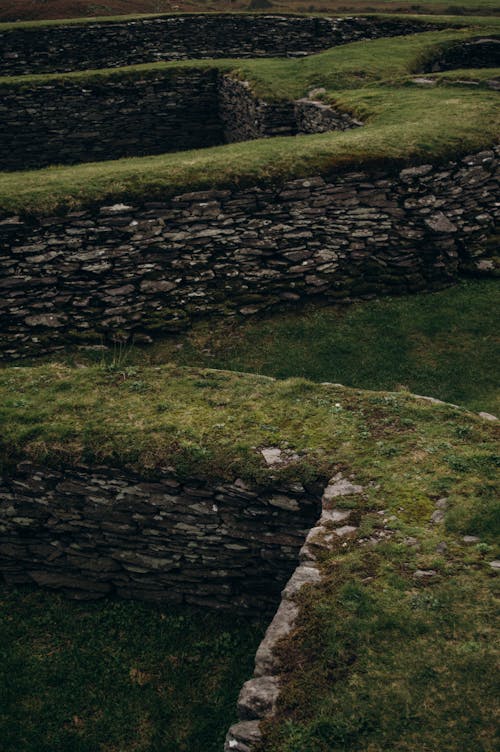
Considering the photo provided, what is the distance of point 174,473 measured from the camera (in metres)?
8.82

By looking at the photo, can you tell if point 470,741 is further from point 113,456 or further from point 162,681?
point 113,456

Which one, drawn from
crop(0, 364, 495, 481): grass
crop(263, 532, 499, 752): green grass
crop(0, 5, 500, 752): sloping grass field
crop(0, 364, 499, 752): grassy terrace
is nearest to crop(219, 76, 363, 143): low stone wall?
crop(0, 5, 500, 752): sloping grass field

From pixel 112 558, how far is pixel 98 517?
744 millimetres

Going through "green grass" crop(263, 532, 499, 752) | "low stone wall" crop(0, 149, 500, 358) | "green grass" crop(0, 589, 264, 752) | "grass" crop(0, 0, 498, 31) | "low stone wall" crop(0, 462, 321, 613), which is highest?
"grass" crop(0, 0, 498, 31)

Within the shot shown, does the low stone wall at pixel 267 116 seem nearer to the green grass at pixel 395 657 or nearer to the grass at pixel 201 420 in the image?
the grass at pixel 201 420

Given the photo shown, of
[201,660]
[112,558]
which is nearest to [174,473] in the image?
[112,558]

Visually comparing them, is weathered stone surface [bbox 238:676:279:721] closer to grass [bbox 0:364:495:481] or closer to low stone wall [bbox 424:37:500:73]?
grass [bbox 0:364:495:481]

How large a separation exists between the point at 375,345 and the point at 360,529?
280 inches

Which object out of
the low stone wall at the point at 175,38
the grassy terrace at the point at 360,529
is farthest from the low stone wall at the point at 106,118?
the grassy terrace at the point at 360,529

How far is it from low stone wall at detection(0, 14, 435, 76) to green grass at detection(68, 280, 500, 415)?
22233 millimetres

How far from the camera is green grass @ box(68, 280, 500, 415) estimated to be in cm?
1320

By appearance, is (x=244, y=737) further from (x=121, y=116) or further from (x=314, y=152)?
(x=121, y=116)

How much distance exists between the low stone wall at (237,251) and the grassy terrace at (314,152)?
38cm

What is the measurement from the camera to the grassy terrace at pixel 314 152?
15.1 meters
